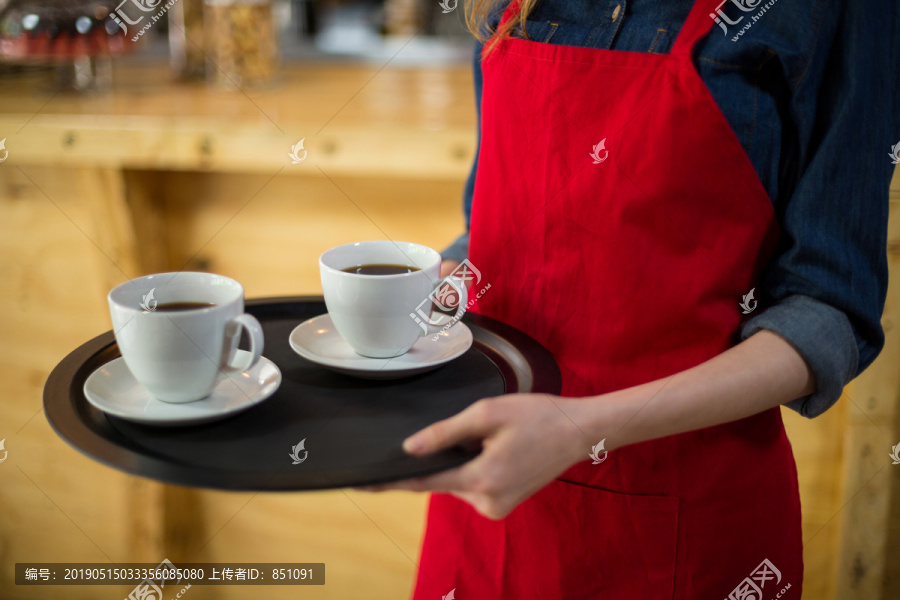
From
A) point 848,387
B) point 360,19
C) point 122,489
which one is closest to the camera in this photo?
point 848,387

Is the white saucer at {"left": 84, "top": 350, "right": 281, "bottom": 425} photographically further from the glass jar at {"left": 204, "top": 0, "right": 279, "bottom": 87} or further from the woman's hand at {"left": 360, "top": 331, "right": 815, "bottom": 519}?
the glass jar at {"left": 204, "top": 0, "right": 279, "bottom": 87}

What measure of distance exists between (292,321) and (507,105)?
14.1 inches

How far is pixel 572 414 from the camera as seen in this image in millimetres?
640

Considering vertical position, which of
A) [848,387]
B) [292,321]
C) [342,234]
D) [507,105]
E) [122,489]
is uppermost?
[507,105]

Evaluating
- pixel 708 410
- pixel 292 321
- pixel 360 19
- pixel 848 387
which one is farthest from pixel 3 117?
pixel 360 19

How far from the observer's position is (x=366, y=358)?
2.55ft

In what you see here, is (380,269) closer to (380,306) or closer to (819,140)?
(380,306)

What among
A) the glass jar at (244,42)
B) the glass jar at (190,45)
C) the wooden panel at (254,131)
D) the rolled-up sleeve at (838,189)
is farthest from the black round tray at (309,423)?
the glass jar at (190,45)

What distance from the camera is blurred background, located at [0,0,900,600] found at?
1348 millimetres

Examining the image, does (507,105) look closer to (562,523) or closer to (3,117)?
(562,523)

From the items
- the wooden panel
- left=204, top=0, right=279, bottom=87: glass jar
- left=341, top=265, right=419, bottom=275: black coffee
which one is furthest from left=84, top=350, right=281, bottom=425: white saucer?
left=204, top=0, right=279, bottom=87: glass jar

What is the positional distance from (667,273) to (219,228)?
1.08m

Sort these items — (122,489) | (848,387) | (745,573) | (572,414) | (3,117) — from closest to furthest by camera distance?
(572,414), (745,573), (848,387), (3,117), (122,489)

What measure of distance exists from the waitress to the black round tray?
0.19 feet
